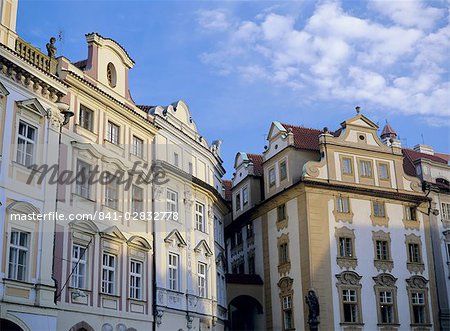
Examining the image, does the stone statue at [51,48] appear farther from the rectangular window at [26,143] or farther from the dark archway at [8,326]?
the dark archway at [8,326]

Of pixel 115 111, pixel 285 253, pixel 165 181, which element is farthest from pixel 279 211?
pixel 115 111

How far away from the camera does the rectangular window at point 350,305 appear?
39.9 meters

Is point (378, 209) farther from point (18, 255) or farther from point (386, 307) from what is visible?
point (18, 255)

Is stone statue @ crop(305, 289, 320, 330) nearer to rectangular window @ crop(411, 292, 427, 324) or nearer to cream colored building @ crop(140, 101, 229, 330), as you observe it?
cream colored building @ crop(140, 101, 229, 330)

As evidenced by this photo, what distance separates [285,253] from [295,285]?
252cm

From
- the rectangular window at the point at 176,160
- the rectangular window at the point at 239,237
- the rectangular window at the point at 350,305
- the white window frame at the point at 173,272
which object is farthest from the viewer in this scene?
the rectangular window at the point at 239,237

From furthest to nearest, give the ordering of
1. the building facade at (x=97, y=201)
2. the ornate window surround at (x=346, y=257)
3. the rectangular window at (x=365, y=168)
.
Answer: the rectangular window at (x=365, y=168), the ornate window surround at (x=346, y=257), the building facade at (x=97, y=201)

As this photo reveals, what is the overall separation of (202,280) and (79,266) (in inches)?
435

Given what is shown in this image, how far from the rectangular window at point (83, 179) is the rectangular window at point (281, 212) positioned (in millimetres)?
18170

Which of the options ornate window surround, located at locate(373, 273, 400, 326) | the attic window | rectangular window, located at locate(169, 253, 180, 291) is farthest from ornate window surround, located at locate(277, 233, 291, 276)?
the attic window

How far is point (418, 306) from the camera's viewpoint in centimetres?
4262

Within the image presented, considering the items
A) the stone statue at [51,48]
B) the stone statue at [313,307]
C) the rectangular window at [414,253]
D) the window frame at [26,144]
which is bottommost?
the stone statue at [313,307]

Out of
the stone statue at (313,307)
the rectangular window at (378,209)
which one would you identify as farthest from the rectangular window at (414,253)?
the stone statue at (313,307)

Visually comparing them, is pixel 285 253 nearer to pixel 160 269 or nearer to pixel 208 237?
pixel 208 237
